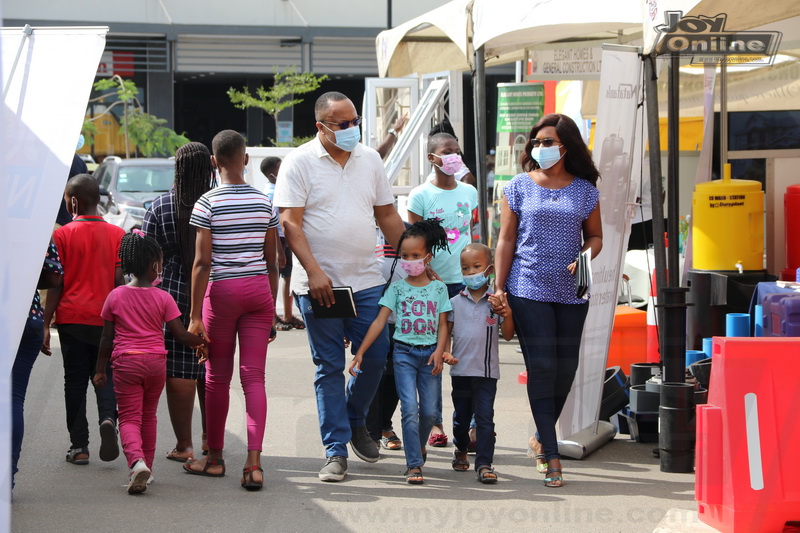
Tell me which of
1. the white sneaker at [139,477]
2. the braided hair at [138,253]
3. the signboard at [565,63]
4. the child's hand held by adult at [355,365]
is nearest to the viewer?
the white sneaker at [139,477]

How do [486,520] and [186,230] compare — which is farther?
[186,230]

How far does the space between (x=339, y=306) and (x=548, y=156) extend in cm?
141

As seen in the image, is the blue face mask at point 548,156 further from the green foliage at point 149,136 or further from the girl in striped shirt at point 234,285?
the green foliage at point 149,136

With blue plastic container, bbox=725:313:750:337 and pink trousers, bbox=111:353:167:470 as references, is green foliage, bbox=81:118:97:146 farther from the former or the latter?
blue plastic container, bbox=725:313:750:337

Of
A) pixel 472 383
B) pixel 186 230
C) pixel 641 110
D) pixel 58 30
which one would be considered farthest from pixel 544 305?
pixel 58 30

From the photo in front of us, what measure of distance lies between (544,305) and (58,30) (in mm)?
2850

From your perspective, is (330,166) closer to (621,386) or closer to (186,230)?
(186,230)

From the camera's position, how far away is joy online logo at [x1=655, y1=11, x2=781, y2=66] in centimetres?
598

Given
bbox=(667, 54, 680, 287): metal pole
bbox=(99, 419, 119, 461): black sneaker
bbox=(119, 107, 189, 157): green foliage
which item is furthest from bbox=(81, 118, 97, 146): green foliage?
bbox=(667, 54, 680, 287): metal pole

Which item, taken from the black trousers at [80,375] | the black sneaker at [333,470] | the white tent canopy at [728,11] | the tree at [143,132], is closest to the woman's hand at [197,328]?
the black trousers at [80,375]

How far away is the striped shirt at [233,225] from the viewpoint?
587 centimetres

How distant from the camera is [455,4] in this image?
33.8ft

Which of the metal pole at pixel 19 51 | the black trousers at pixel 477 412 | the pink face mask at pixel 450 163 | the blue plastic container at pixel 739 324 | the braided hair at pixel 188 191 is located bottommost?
the black trousers at pixel 477 412

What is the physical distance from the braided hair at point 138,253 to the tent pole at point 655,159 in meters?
2.90
